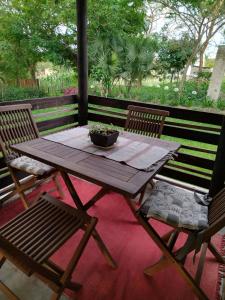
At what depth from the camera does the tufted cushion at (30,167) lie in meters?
1.86

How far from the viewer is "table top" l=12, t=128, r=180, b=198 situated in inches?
47.1

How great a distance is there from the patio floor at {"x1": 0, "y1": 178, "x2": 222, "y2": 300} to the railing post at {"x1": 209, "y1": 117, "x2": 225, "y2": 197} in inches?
21.5

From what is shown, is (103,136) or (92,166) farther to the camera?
(103,136)

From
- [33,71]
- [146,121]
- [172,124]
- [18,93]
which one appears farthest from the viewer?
[33,71]

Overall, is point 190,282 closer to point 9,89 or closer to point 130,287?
point 130,287

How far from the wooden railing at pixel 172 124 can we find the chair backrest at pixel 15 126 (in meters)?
0.12

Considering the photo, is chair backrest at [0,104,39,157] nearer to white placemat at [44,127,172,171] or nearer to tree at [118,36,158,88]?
white placemat at [44,127,172,171]

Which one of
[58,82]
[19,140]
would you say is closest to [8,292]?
[19,140]

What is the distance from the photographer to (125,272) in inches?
60.2

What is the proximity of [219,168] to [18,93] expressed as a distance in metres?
3.47

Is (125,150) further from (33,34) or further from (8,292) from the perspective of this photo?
(33,34)

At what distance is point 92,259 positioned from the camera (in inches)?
63.6

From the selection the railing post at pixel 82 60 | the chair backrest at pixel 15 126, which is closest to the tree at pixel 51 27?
the railing post at pixel 82 60

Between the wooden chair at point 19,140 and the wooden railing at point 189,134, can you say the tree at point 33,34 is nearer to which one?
the wooden chair at point 19,140
